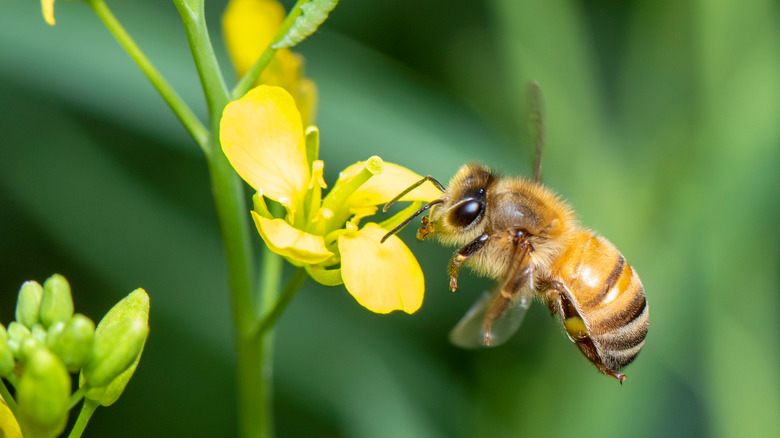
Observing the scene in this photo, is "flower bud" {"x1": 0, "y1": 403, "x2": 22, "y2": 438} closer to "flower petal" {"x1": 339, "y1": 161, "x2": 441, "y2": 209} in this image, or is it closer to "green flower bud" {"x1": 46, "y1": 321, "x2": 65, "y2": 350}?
"green flower bud" {"x1": 46, "y1": 321, "x2": 65, "y2": 350}

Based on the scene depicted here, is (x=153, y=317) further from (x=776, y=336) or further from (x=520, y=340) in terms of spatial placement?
(x=776, y=336)

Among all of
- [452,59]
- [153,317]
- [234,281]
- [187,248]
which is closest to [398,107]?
[452,59]

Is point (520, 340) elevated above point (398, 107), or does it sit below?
below

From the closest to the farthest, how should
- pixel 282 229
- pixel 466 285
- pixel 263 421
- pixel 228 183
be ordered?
pixel 282 229 → pixel 228 183 → pixel 263 421 → pixel 466 285

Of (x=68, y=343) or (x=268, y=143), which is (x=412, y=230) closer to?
(x=268, y=143)

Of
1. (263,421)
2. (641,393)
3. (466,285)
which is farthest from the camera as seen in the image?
(466,285)

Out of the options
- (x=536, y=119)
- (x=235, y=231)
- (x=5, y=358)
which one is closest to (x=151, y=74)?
(x=235, y=231)

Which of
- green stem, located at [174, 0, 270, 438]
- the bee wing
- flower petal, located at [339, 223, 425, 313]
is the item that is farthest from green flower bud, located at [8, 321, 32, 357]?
the bee wing
